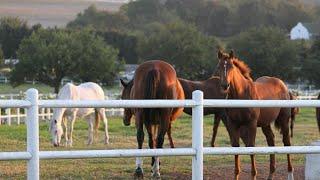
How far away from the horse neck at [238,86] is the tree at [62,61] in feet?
165

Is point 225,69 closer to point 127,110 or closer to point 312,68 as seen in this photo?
point 127,110

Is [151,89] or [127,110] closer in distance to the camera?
[151,89]

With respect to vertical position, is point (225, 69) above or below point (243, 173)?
above

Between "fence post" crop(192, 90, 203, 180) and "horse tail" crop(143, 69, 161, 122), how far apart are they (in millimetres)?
4046

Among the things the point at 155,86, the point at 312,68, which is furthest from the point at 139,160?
the point at 312,68

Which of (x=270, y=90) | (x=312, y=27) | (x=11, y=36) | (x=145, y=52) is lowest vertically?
(x=270, y=90)

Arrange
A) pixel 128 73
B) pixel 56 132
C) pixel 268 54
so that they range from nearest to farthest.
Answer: pixel 56 132, pixel 268 54, pixel 128 73

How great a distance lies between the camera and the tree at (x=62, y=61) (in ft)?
206

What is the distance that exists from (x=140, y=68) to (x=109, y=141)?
27.6 ft

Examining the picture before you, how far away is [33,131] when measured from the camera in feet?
24.1

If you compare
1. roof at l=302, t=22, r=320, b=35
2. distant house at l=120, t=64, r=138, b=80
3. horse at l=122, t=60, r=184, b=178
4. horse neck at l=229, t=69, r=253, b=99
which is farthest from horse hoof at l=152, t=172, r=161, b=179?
roof at l=302, t=22, r=320, b=35

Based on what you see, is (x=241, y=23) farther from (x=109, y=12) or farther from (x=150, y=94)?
(x=150, y=94)

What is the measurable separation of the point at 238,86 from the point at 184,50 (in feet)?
212

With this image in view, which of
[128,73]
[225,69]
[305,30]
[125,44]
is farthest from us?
[305,30]
